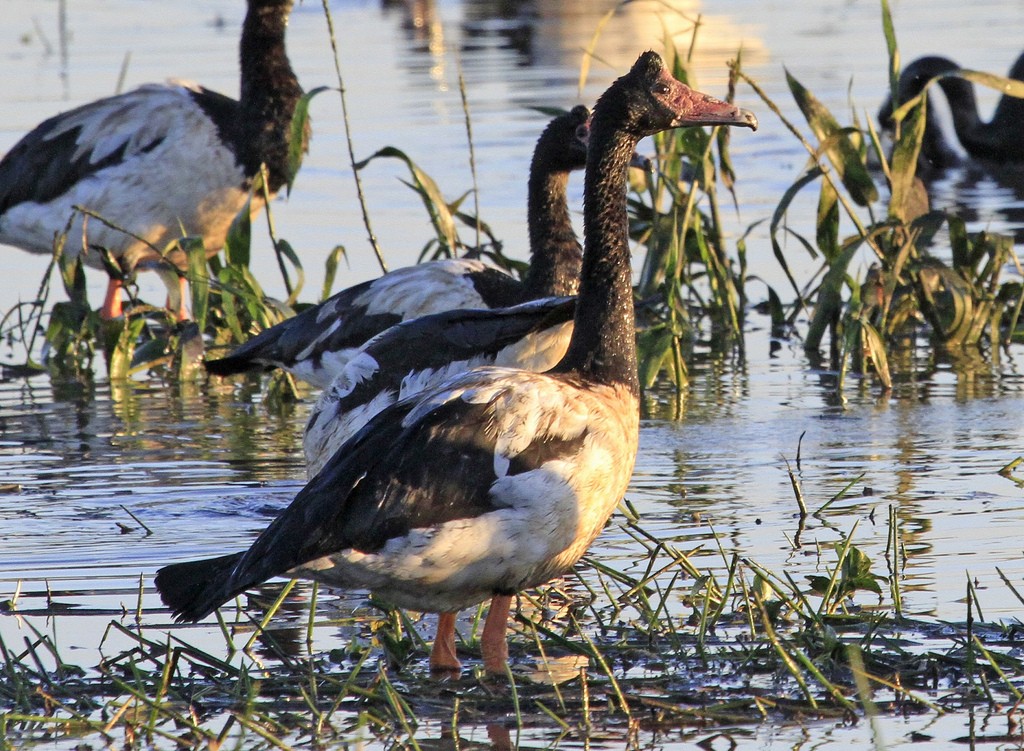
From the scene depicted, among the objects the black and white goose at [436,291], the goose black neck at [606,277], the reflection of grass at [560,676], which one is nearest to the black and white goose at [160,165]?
the black and white goose at [436,291]

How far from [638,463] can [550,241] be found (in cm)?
98

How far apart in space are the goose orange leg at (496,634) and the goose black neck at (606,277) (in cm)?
75

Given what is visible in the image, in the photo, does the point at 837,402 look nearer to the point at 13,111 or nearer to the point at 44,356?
the point at 44,356

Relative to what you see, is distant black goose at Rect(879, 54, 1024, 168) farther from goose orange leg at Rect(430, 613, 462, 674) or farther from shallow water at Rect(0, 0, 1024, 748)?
goose orange leg at Rect(430, 613, 462, 674)

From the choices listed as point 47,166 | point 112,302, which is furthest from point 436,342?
point 47,166

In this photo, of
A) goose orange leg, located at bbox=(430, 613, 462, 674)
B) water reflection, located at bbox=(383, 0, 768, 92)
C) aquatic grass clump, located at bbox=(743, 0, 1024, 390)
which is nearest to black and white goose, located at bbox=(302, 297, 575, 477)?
goose orange leg, located at bbox=(430, 613, 462, 674)

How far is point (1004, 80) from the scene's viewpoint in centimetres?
848

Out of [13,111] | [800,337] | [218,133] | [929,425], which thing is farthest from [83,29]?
[929,425]

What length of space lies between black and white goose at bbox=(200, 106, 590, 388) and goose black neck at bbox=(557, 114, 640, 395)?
1682mm

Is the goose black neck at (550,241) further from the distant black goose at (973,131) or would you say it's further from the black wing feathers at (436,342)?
the distant black goose at (973,131)

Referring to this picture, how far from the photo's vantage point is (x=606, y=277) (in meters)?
5.67

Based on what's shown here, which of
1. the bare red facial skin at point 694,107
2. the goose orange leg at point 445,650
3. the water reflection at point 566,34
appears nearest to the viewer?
the goose orange leg at point 445,650

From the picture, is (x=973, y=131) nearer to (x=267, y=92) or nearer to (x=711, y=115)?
(x=267, y=92)

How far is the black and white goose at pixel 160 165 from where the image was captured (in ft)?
33.1
